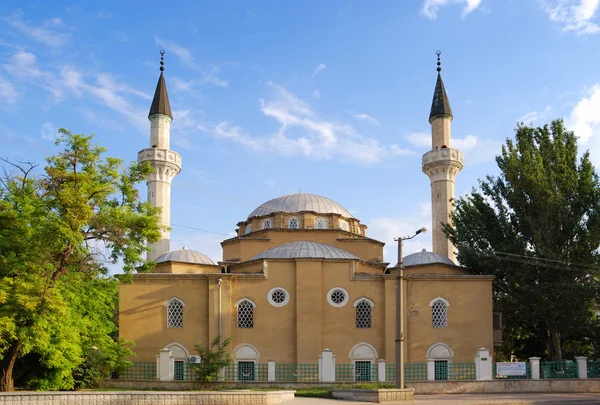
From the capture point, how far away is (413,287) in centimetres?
2341

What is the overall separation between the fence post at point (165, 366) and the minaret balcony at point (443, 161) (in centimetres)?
1692

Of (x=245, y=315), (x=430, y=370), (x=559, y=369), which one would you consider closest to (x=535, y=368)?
(x=559, y=369)

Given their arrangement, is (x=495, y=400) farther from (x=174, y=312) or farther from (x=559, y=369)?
(x=174, y=312)

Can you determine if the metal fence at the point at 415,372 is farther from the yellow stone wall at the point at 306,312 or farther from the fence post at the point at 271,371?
the fence post at the point at 271,371

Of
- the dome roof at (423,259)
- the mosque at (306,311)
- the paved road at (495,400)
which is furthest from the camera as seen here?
the dome roof at (423,259)

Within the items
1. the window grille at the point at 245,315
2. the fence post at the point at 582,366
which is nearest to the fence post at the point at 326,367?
the window grille at the point at 245,315

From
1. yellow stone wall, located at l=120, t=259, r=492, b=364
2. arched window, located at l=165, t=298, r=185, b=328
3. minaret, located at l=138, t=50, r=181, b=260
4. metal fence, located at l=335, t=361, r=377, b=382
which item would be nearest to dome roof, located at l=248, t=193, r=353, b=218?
minaret, located at l=138, t=50, r=181, b=260

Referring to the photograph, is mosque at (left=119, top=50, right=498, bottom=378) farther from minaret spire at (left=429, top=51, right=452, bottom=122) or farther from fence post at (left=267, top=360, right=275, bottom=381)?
minaret spire at (left=429, top=51, right=452, bottom=122)

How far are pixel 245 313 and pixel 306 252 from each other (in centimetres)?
322

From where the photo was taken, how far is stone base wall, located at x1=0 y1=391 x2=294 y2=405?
14328mm

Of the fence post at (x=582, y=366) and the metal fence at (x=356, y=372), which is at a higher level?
the fence post at (x=582, y=366)

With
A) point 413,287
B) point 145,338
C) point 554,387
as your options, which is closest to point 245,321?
point 145,338

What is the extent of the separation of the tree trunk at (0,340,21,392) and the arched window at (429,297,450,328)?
1414cm

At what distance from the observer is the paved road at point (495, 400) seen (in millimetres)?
15906
